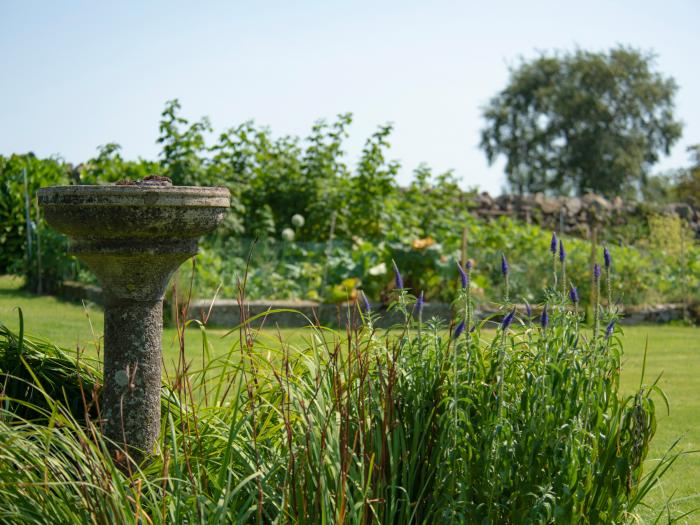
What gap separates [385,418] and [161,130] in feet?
31.9

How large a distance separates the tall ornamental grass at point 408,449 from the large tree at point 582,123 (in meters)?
32.1

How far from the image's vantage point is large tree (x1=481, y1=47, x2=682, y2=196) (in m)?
34.2

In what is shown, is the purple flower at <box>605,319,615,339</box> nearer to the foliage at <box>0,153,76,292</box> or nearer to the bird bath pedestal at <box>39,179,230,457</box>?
the bird bath pedestal at <box>39,179,230,457</box>

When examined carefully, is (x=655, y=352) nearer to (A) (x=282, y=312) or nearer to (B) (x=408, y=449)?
(A) (x=282, y=312)

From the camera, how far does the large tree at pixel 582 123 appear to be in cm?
3416

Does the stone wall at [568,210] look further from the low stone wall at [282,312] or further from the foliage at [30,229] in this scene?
the foliage at [30,229]

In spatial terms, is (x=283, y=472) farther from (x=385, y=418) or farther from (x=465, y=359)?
(x=465, y=359)

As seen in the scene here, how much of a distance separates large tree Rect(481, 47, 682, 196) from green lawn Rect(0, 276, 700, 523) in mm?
23954

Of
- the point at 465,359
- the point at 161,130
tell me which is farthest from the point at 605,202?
the point at 465,359

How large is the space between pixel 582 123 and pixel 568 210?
61.7ft

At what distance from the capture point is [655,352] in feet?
29.7

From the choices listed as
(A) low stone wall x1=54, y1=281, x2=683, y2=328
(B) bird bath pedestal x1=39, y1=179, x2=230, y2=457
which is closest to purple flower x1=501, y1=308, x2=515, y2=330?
(B) bird bath pedestal x1=39, y1=179, x2=230, y2=457

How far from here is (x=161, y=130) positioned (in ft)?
39.0

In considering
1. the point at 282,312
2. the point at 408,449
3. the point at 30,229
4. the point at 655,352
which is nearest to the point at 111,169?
the point at 30,229
